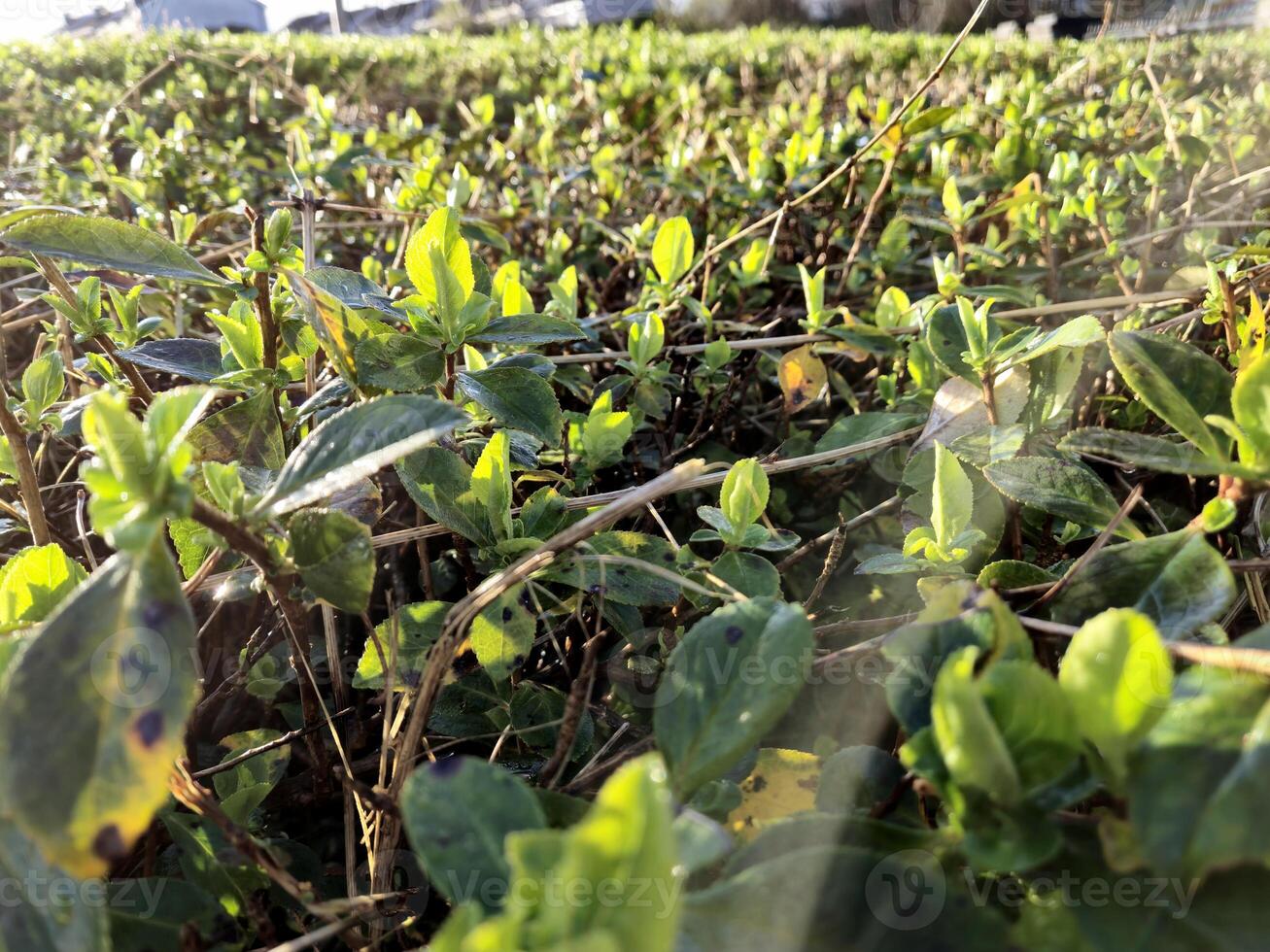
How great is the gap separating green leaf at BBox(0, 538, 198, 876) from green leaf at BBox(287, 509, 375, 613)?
15 cm

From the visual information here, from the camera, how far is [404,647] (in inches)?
33.5

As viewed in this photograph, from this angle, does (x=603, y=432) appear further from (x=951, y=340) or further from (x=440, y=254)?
(x=951, y=340)

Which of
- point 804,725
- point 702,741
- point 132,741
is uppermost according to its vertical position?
point 132,741

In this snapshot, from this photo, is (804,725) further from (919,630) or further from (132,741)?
(132,741)

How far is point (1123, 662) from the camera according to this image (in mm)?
524

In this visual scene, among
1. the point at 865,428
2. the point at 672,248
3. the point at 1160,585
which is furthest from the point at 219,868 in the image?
the point at 672,248

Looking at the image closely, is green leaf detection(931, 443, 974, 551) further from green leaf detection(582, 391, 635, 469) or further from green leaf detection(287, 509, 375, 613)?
green leaf detection(287, 509, 375, 613)

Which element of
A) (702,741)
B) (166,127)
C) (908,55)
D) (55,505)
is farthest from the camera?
(908,55)

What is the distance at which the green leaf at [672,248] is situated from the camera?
54.9 inches

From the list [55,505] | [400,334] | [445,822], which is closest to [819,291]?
[400,334]

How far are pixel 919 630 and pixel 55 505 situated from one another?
139 centimetres

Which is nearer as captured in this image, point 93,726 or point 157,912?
point 93,726

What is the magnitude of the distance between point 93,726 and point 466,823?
24cm

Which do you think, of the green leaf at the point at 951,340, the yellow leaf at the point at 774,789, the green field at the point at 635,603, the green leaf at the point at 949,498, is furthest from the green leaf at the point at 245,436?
the green leaf at the point at 951,340
